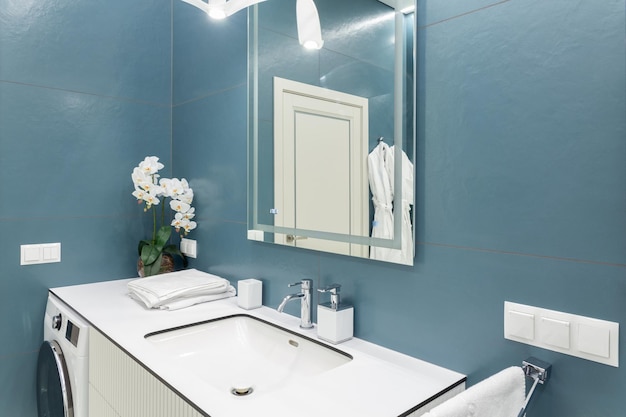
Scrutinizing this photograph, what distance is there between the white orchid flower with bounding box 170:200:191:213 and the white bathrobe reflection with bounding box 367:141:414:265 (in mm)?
1041

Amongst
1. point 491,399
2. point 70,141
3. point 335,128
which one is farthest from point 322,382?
point 70,141

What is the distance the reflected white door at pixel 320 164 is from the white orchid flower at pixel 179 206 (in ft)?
1.90

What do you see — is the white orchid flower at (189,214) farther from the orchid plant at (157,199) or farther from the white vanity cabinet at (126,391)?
the white vanity cabinet at (126,391)

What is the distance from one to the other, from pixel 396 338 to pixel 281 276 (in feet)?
1.70

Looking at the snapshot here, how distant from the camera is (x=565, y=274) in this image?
847 millimetres

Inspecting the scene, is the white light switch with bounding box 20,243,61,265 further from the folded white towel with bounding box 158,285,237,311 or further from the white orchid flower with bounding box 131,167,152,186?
the folded white towel with bounding box 158,285,237,311

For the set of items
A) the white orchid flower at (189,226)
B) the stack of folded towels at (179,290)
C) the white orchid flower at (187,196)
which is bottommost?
the stack of folded towels at (179,290)

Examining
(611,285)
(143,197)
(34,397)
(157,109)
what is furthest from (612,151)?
(34,397)

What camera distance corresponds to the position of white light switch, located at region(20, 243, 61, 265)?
5.81 ft

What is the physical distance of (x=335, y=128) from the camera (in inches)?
50.6

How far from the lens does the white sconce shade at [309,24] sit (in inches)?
47.7

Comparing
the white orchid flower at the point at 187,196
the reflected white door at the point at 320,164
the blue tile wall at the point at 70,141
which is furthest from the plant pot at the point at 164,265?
the reflected white door at the point at 320,164

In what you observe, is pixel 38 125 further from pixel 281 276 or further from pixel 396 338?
pixel 396 338

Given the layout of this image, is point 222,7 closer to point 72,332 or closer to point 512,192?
point 512,192
